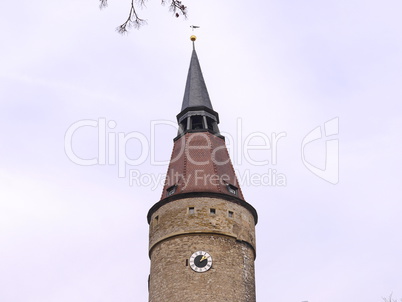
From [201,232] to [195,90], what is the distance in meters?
12.3

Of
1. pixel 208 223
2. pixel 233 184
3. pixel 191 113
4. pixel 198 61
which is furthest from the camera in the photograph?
pixel 198 61

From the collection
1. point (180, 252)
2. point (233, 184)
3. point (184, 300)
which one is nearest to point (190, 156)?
point (233, 184)

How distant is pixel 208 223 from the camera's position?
129 ft

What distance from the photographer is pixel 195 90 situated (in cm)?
4806

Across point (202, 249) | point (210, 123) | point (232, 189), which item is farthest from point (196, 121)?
point (202, 249)

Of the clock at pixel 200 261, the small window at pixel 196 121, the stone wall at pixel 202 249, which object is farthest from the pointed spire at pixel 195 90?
the clock at pixel 200 261

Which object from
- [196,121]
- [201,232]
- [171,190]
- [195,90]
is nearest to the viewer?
[201,232]

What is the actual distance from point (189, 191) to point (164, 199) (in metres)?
1.56

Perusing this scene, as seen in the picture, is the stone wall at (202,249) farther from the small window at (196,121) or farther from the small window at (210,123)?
the small window at (196,121)

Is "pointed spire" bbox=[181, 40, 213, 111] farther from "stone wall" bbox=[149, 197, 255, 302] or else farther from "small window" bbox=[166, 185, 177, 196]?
"stone wall" bbox=[149, 197, 255, 302]

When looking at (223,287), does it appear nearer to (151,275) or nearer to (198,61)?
(151,275)

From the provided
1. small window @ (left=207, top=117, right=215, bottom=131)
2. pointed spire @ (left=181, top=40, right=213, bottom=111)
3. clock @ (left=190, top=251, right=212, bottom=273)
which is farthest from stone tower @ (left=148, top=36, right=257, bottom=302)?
pointed spire @ (left=181, top=40, right=213, bottom=111)

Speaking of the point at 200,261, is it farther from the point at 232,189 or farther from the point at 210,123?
the point at 210,123

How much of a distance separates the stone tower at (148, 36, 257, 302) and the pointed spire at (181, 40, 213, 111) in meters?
2.69
